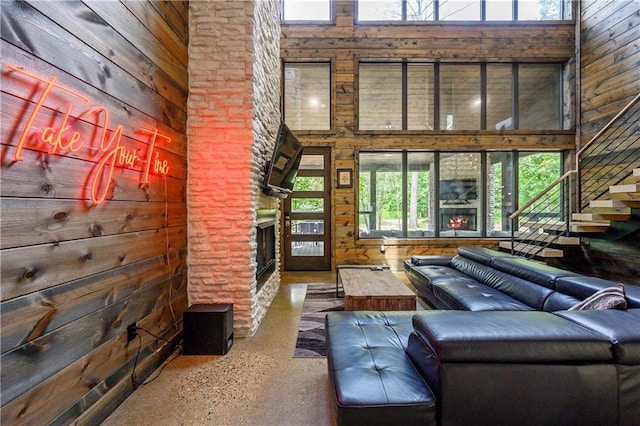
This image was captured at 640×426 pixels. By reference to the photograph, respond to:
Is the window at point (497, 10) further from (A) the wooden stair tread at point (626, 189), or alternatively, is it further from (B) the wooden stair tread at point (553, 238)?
(B) the wooden stair tread at point (553, 238)

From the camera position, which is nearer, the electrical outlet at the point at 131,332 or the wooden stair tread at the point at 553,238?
the electrical outlet at the point at 131,332

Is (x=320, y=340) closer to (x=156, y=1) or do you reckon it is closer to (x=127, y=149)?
(x=127, y=149)

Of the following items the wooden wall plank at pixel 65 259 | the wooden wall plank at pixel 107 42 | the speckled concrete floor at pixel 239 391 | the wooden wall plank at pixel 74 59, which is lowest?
the speckled concrete floor at pixel 239 391

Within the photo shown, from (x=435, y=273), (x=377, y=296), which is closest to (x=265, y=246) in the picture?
(x=377, y=296)

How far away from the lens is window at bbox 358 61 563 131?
18.6ft

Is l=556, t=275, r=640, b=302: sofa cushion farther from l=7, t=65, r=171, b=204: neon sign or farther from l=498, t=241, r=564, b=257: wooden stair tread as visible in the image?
l=7, t=65, r=171, b=204: neon sign

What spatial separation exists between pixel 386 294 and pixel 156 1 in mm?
3064

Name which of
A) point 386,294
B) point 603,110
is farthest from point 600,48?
point 386,294

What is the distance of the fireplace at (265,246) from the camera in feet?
10.6

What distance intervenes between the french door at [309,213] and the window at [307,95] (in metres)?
0.56

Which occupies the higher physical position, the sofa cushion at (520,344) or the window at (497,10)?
the window at (497,10)

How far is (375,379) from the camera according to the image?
1.35 m

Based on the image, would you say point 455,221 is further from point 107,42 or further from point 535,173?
point 107,42

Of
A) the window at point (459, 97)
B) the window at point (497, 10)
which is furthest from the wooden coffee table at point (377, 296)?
the window at point (497, 10)
